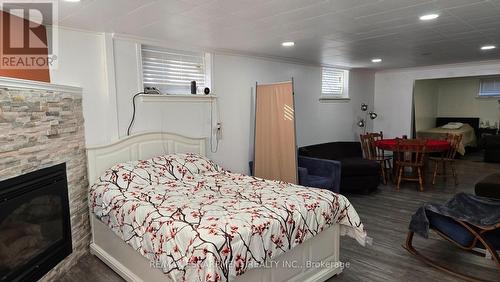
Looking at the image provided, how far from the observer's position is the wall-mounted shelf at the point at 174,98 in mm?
3526

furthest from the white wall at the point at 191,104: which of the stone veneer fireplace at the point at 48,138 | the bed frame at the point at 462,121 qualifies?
the bed frame at the point at 462,121

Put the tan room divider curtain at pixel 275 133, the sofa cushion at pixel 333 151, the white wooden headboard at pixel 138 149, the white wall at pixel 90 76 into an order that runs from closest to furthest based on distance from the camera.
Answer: the white wall at pixel 90 76 < the white wooden headboard at pixel 138 149 < the tan room divider curtain at pixel 275 133 < the sofa cushion at pixel 333 151

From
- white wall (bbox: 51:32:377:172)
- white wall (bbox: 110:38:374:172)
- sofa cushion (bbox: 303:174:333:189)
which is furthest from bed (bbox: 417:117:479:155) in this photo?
sofa cushion (bbox: 303:174:333:189)

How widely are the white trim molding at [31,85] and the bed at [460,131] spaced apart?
772cm

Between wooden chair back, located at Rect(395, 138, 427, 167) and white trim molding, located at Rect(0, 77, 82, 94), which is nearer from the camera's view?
white trim molding, located at Rect(0, 77, 82, 94)

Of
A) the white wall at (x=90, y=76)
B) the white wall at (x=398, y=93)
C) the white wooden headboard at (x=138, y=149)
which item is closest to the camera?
the white wall at (x=90, y=76)

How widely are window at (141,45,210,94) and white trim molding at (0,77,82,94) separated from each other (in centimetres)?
89

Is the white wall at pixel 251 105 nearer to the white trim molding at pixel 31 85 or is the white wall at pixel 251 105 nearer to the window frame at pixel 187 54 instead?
the window frame at pixel 187 54

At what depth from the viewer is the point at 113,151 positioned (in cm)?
324

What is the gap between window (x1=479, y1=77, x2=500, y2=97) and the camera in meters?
8.37

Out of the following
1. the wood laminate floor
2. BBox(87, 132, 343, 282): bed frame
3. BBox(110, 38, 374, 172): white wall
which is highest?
BBox(110, 38, 374, 172): white wall

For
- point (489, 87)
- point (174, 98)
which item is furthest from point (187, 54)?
point (489, 87)

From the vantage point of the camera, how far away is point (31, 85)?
2.39m

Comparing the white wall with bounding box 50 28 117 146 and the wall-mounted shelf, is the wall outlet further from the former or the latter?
the white wall with bounding box 50 28 117 146
